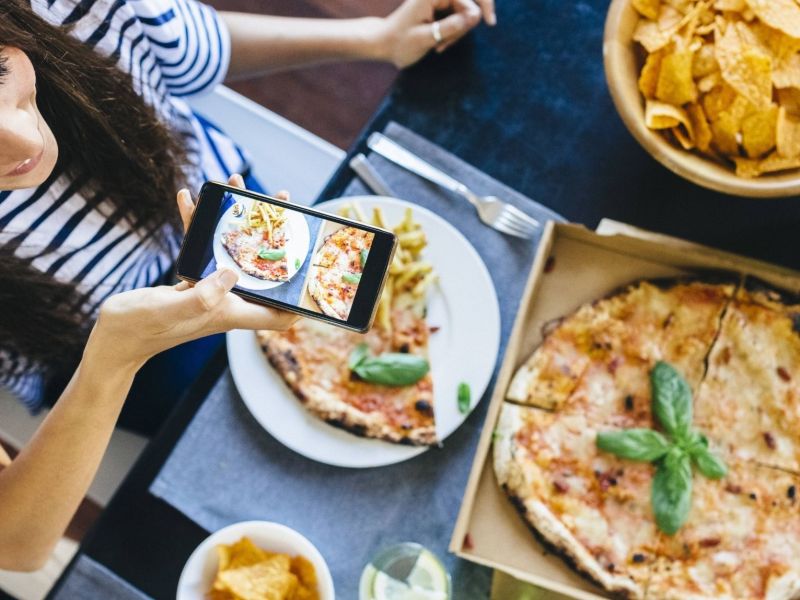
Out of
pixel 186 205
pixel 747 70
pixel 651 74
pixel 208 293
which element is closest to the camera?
pixel 208 293

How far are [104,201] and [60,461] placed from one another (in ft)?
2.10

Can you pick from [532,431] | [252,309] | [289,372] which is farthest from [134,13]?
[532,431]

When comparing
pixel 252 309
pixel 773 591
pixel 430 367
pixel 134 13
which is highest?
pixel 134 13

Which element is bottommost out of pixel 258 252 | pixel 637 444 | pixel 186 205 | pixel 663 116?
pixel 637 444

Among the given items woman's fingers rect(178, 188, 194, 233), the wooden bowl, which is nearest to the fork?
the wooden bowl

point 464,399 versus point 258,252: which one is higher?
point 258,252

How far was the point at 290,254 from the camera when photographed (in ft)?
5.08

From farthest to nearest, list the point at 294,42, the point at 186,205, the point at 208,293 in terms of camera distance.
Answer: the point at 294,42
the point at 186,205
the point at 208,293

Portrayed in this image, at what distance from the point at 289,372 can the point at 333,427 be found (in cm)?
19

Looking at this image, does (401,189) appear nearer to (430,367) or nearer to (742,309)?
(430,367)

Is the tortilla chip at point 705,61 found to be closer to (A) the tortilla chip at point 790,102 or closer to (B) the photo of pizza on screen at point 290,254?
(A) the tortilla chip at point 790,102

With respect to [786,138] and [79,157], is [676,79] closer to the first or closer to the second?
[786,138]

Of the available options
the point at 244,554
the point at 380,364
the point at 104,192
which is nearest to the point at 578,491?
the point at 380,364

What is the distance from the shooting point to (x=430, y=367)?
201cm
